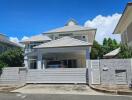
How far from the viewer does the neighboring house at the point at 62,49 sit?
23573 mm

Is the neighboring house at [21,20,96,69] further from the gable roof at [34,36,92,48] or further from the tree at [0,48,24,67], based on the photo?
the tree at [0,48,24,67]

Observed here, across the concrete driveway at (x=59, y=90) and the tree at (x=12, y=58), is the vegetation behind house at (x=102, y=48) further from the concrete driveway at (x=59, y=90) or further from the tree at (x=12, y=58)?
the concrete driveway at (x=59, y=90)

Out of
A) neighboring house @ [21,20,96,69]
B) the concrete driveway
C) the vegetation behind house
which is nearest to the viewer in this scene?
the concrete driveway

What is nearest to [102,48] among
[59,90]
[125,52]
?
[125,52]

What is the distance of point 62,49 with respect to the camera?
23.7 meters

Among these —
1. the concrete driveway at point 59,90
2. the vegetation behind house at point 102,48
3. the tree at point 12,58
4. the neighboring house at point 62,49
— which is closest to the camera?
the concrete driveway at point 59,90

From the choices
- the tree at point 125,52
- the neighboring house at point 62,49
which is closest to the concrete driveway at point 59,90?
the tree at point 125,52

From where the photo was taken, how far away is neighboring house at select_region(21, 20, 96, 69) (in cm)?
2357

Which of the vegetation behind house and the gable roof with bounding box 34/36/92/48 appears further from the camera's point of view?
the vegetation behind house

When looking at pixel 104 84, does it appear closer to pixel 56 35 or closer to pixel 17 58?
pixel 17 58

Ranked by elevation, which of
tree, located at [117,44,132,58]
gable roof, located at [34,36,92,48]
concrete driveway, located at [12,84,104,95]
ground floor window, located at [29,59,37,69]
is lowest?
concrete driveway, located at [12,84,104,95]

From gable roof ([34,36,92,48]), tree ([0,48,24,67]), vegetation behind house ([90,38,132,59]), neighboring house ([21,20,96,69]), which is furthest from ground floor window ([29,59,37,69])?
vegetation behind house ([90,38,132,59])

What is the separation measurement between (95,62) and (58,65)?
11017 millimetres

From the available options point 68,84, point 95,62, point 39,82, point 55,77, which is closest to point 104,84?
point 95,62
